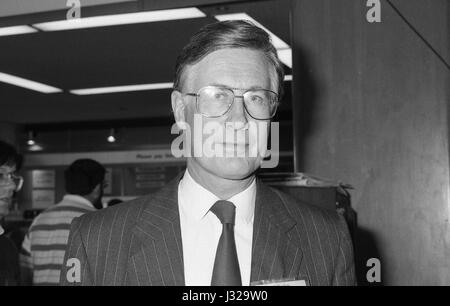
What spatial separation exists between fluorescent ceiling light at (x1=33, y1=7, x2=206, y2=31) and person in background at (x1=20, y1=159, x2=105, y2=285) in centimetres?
148

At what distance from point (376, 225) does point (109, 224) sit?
6.66ft

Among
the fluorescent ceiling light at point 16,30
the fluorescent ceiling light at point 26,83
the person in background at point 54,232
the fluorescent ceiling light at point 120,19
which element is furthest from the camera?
the fluorescent ceiling light at point 26,83

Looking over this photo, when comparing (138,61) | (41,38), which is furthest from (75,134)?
(41,38)

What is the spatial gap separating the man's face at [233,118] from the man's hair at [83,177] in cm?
234

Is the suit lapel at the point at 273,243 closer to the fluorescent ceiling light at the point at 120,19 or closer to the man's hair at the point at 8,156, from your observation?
the man's hair at the point at 8,156

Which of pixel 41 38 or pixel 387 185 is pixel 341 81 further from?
pixel 41 38

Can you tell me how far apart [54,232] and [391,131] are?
2085mm

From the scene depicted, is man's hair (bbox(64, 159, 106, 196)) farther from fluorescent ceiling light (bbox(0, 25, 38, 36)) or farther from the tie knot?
the tie knot

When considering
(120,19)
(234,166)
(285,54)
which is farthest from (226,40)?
(285,54)

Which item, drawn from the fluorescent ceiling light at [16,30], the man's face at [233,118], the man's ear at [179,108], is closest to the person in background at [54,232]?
the fluorescent ceiling light at [16,30]

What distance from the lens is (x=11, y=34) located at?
5.00 m

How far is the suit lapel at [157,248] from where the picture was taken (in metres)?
1.25

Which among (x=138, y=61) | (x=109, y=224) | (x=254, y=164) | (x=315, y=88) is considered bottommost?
(x=109, y=224)

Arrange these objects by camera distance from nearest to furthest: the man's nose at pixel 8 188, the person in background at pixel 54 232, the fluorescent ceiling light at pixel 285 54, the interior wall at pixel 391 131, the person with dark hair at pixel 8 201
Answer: the person with dark hair at pixel 8 201 < the man's nose at pixel 8 188 < the interior wall at pixel 391 131 < the person in background at pixel 54 232 < the fluorescent ceiling light at pixel 285 54
